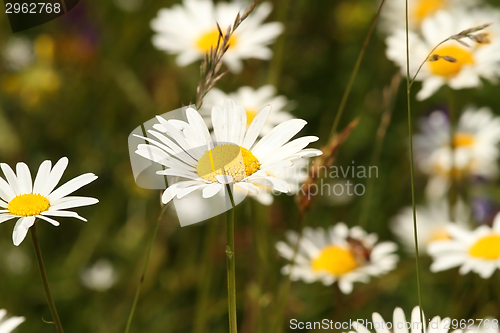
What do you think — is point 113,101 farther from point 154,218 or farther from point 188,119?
point 188,119

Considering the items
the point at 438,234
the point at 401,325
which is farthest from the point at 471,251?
the point at 438,234

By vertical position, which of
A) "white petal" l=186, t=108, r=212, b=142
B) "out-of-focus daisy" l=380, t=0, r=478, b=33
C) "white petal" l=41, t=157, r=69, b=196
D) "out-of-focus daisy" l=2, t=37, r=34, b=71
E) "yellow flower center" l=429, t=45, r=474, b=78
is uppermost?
"out-of-focus daisy" l=380, t=0, r=478, b=33

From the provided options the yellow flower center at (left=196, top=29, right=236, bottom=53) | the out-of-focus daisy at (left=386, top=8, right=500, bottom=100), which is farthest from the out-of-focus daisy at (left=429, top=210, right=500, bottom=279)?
the yellow flower center at (left=196, top=29, right=236, bottom=53)

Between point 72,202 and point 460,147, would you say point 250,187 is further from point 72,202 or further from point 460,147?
point 460,147

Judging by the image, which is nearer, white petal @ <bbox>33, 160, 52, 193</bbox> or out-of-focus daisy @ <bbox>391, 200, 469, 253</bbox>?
white petal @ <bbox>33, 160, 52, 193</bbox>

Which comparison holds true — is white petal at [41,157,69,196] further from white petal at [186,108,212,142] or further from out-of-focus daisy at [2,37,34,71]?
out-of-focus daisy at [2,37,34,71]

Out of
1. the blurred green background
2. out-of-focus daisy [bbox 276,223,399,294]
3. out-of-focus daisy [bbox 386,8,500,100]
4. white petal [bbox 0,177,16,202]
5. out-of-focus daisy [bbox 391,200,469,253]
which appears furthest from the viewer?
out-of-focus daisy [bbox 391,200,469,253]

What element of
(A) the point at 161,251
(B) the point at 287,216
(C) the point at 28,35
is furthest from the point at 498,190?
(C) the point at 28,35

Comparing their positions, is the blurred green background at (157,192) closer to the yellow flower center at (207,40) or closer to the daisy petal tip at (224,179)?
the yellow flower center at (207,40)
